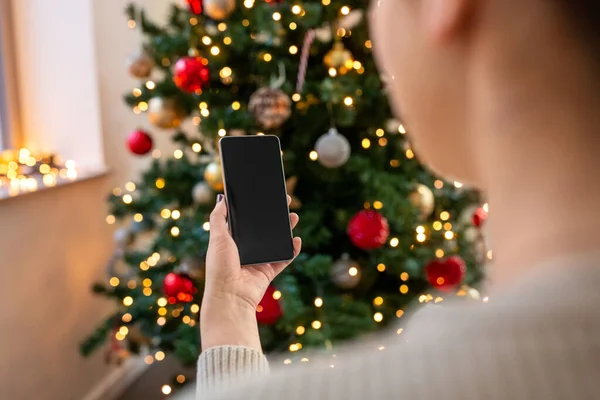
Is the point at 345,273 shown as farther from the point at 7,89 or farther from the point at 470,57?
the point at 7,89

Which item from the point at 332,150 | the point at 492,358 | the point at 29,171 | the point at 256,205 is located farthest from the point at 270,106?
the point at 492,358

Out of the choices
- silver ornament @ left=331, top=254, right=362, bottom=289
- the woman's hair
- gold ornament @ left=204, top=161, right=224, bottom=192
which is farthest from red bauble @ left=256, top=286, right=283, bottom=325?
the woman's hair

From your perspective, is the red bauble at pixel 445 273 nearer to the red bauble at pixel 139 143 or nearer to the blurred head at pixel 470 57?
the red bauble at pixel 139 143

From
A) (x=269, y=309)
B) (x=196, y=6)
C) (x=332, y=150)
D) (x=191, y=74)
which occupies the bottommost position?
(x=269, y=309)

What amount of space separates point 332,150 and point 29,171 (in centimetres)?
113

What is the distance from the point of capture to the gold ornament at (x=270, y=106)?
134 centimetres

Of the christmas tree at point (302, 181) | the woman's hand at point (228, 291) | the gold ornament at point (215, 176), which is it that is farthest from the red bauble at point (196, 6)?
the woman's hand at point (228, 291)

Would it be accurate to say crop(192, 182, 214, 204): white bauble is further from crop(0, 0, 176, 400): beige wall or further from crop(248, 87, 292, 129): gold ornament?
crop(0, 0, 176, 400): beige wall

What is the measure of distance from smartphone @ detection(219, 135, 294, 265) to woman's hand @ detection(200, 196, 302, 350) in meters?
0.02

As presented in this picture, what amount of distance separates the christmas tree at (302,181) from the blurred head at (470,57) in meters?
1.00

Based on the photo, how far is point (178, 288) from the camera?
145 cm

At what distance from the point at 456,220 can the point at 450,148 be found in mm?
1445

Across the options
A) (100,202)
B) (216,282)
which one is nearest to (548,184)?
(216,282)

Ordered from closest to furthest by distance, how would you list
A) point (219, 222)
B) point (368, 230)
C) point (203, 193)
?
point (219, 222) < point (368, 230) < point (203, 193)
